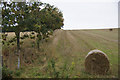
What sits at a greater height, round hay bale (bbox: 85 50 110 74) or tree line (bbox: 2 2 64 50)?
tree line (bbox: 2 2 64 50)

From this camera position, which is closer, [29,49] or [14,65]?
[14,65]

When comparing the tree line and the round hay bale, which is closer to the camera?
the round hay bale

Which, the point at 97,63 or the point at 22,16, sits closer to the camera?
the point at 97,63

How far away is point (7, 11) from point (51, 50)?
7351 mm

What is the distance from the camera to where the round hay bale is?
9695 millimetres

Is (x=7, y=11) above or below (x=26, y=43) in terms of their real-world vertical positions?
above

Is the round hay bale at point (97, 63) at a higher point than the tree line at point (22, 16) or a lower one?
lower

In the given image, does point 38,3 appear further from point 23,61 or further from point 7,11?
point 23,61

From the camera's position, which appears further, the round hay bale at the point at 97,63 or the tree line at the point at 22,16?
the tree line at the point at 22,16

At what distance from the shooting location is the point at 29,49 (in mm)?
17578

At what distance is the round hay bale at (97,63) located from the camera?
9.70 meters

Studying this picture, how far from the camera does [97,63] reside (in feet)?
32.7

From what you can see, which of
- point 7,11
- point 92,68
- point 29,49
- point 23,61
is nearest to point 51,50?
point 29,49

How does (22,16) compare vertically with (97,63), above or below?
above
